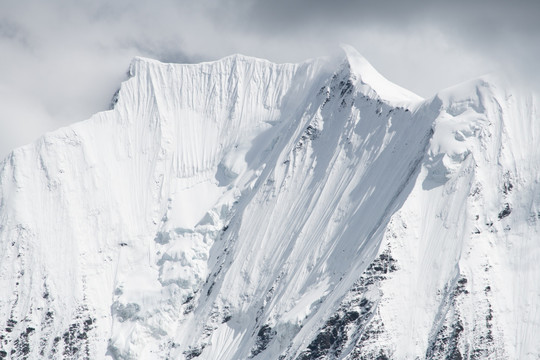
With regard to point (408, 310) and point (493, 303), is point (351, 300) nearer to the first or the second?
point (408, 310)

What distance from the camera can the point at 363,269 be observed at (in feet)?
634

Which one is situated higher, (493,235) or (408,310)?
(493,235)

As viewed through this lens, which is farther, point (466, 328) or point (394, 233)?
point (394, 233)

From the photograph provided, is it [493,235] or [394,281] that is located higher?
[493,235]

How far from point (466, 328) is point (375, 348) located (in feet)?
53.0

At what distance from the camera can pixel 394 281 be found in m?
192

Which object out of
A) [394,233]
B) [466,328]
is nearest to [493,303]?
[466,328]

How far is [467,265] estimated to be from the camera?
192125 millimetres

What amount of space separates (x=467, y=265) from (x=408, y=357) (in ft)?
70.0

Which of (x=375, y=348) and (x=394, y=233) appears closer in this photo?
(x=375, y=348)

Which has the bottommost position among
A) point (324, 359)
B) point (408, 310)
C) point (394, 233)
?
point (324, 359)

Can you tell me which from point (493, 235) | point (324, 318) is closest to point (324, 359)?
point (324, 318)

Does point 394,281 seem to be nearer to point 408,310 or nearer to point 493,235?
point 408,310

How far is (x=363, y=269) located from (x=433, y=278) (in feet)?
42.2
